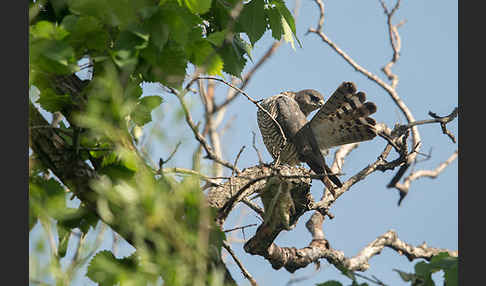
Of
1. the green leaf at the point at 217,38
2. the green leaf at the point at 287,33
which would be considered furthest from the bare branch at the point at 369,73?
the green leaf at the point at 217,38

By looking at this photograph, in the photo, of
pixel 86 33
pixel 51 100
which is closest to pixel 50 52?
pixel 86 33

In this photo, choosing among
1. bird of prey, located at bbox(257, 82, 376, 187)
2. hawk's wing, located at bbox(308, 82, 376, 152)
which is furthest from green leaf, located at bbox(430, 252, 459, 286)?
hawk's wing, located at bbox(308, 82, 376, 152)

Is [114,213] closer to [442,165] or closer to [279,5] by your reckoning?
[279,5]

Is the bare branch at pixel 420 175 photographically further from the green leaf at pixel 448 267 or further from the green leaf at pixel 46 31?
the green leaf at pixel 46 31

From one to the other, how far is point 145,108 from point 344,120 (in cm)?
326

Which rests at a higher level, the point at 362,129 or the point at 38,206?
the point at 362,129

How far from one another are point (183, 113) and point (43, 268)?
26.7 inches

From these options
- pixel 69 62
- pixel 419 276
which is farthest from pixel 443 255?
pixel 69 62

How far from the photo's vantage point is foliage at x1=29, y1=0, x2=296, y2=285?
5.46ft

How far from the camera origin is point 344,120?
5277 mm

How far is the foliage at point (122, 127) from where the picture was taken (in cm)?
167

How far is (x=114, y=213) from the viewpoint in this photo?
6.64 ft

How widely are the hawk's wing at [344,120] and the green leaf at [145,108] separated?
291cm

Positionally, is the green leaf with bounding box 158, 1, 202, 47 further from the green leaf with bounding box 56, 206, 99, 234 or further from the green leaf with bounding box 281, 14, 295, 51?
the green leaf with bounding box 281, 14, 295, 51
